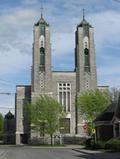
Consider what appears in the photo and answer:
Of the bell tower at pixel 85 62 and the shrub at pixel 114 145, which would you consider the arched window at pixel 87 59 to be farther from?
the shrub at pixel 114 145

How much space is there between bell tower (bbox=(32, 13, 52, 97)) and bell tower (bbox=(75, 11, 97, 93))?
23.0 feet

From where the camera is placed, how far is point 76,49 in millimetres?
111438

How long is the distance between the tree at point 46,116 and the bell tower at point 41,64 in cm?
1016

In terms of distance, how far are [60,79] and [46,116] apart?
1842 centimetres

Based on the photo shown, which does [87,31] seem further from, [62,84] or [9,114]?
[9,114]

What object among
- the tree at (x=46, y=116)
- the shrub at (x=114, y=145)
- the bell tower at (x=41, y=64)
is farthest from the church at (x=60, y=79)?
the shrub at (x=114, y=145)

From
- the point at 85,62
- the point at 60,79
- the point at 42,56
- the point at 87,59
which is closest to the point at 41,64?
the point at 42,56

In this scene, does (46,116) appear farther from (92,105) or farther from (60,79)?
(60,79)

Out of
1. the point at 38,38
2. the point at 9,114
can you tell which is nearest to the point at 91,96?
the point at 38,38

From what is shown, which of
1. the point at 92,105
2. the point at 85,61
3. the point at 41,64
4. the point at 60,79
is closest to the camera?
the point at 92,105

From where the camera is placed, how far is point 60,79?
111375 millimetres

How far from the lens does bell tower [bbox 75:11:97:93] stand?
109m

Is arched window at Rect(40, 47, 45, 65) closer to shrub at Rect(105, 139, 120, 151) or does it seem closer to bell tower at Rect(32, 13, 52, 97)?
bell tower at Rect(32, 13, 52, 97)

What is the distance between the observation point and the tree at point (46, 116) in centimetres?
9506
